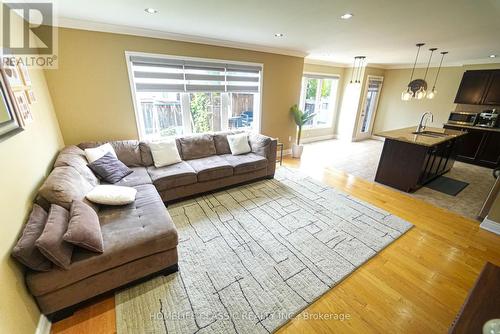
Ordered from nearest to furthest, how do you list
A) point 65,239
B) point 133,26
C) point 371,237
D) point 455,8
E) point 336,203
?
point 65,239 → point 455,8 → point 371,237 → point 133,26 → point 336,203

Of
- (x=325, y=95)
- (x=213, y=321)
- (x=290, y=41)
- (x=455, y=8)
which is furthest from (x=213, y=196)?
(x=325, y=95)

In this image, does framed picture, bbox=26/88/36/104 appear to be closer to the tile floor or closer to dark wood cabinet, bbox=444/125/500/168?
the tile floor

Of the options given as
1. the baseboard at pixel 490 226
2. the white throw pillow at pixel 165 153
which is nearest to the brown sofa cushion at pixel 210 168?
the white throw pillow at pixel 165 153

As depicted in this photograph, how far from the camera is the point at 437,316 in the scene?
1.62m

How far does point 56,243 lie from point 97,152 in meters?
1.71

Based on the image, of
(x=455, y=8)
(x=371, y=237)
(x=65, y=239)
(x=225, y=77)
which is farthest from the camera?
(x=225, y=77)

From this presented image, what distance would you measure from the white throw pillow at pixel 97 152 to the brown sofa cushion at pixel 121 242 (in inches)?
36.8

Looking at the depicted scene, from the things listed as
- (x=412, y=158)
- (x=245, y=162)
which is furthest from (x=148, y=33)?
(x=412, y=158)

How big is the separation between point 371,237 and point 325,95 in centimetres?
533

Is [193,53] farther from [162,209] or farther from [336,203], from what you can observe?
[336,203]

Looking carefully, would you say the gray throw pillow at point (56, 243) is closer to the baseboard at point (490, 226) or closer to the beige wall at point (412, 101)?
the baseboard at point (490, 226)

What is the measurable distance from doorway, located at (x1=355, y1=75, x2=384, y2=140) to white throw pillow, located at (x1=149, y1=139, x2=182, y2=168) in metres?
6.11

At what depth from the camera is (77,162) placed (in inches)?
91.7

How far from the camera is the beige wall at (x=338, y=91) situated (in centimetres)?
579
